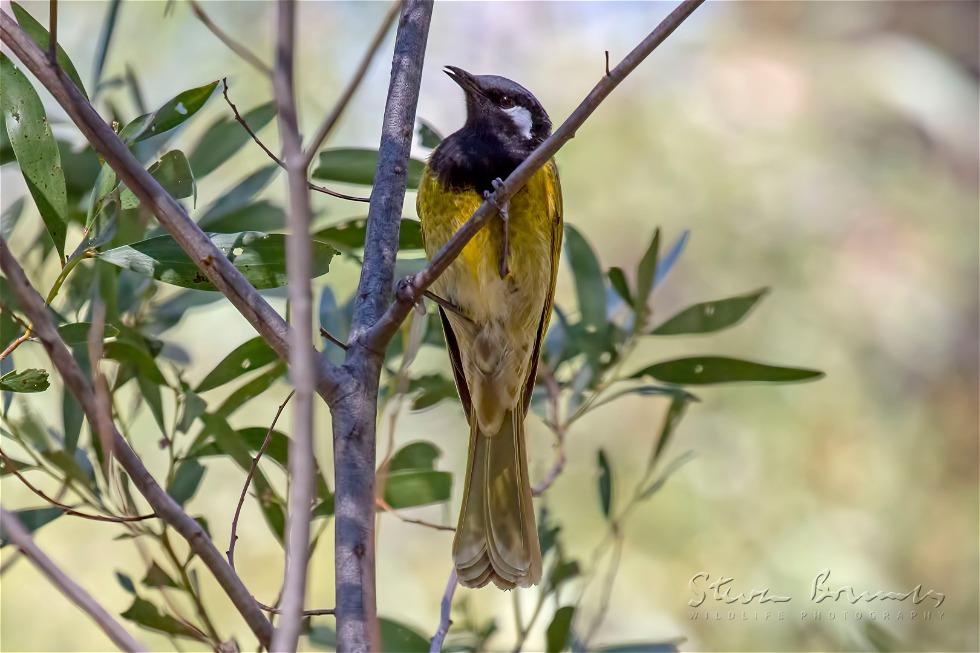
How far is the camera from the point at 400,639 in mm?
2494

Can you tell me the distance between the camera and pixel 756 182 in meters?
7.25

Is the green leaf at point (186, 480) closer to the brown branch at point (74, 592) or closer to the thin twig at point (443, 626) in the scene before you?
the thin twig at point (443, 626)

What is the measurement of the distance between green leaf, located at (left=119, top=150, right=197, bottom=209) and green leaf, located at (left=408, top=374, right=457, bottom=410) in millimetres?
907

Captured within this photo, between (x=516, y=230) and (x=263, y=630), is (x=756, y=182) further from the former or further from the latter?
(x=263, y=630)

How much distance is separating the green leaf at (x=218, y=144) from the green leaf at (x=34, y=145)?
69 cm

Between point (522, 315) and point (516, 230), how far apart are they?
27 cm

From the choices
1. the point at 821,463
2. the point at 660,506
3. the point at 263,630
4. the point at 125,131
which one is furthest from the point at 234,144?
the point at 821,463

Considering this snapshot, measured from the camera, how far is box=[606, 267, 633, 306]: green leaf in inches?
105

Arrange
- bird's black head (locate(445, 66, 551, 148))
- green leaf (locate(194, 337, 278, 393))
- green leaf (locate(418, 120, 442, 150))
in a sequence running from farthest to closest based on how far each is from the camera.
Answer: bird's black head (locate(445, 66, 551, 148)), green leaf (locate(418, 120, 442, 150)), green leaf (locate(194, 337, 278, 393))

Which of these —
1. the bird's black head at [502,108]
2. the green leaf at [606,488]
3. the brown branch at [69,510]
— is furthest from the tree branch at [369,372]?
the green leaf at [606,488]

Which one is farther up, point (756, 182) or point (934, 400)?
point (756, 182)

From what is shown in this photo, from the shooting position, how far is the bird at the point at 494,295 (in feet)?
9.06

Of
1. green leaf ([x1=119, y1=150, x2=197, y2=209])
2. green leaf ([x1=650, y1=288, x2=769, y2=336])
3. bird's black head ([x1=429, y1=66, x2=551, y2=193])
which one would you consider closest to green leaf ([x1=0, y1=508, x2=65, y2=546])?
green leaf ([x1=119, y1=150, x2=197, y2=209])

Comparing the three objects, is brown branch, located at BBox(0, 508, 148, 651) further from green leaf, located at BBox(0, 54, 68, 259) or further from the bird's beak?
the bird's beak
